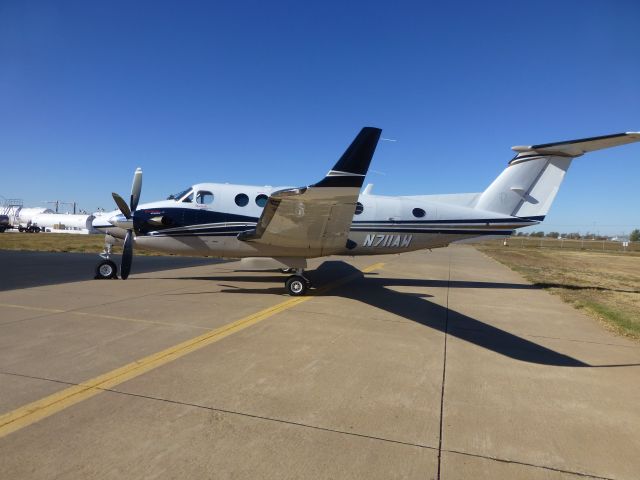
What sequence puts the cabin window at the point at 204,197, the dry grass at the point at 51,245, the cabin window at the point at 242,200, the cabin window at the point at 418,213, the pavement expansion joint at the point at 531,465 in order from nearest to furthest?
the pavement expansion joint at the point at 531,465, the cabin window at the point at 204,197, the cabin window at the point at 242,200, the cabin window at the point at 418,213, the dry grass at the point at 51,245

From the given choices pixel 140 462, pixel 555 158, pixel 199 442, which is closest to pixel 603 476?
pixel 199 442

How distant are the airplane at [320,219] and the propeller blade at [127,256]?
3 cm

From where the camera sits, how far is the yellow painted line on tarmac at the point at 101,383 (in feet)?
11.7

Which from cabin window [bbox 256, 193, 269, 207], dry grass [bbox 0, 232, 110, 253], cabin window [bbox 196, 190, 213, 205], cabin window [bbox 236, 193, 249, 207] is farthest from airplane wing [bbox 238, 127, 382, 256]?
dry grass [bbox 0, 232, 110, 253]

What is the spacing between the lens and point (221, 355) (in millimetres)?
5578

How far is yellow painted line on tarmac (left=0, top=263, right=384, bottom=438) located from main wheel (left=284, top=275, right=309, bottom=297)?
Result: 324cm

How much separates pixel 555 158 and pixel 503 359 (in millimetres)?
9569

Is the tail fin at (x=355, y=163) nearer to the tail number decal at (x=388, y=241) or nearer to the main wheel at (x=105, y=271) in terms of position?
the tail number decal at (x=388, y=241)

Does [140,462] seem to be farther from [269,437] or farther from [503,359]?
[503,359]

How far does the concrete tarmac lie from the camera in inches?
124

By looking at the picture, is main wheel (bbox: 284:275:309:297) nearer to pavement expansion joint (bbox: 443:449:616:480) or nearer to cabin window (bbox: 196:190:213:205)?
cabin window (bbox: 196:190:213:205)

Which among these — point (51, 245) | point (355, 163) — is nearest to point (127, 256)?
point (355, 163)

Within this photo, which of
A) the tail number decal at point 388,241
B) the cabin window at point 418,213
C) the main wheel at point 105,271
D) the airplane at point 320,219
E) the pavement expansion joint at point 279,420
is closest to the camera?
the pavement expansion joint at point 279,420

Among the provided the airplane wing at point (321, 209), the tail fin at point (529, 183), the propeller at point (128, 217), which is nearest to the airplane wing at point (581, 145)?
the tail fin at point (529, 183)
